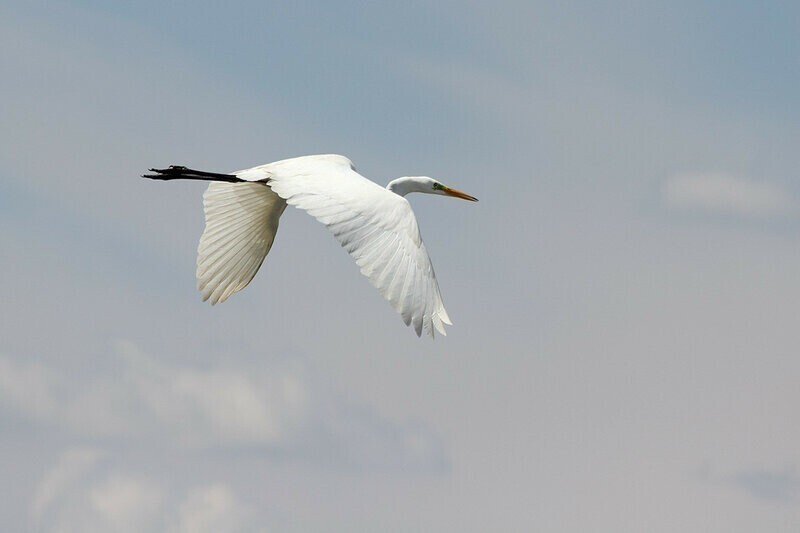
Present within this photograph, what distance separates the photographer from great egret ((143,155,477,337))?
1772 centimetres

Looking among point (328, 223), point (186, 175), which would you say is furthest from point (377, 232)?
point (186, 175)

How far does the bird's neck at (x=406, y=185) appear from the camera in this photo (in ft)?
79.4

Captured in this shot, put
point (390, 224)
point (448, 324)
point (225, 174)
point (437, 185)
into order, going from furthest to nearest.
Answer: point (437, 185) → point (225, 174) → point (390, 224) → point (448, 324)

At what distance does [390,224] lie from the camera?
18.8m

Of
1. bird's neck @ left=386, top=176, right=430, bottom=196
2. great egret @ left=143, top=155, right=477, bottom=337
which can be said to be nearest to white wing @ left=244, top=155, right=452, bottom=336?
great egret @ left=143, top=155, right=477, bottom=337

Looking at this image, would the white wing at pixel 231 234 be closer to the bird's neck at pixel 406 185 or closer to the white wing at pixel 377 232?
the bird's neck at pixel 406 185

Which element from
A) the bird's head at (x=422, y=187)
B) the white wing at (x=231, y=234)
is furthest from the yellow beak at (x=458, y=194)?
the white wing at (x=231, y=234)

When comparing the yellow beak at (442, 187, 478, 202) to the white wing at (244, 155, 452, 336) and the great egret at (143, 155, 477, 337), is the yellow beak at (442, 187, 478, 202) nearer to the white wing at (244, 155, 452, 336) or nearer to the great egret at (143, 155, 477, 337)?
the great egret at (143, 155, 477, 337)

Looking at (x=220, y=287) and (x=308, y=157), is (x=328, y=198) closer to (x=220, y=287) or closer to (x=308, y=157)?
(x=308, y=157)

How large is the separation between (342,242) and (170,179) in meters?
6.34

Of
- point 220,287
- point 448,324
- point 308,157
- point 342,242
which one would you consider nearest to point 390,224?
point 342,242

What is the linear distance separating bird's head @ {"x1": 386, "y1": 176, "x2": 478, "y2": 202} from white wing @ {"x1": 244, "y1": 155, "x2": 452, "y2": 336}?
3.00 meters

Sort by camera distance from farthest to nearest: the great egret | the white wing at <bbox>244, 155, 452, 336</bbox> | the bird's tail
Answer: the bird's tail, the great egret, the white wing at <bbox>244, 155, 452, 336</bbox>

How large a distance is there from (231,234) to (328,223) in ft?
18.8
